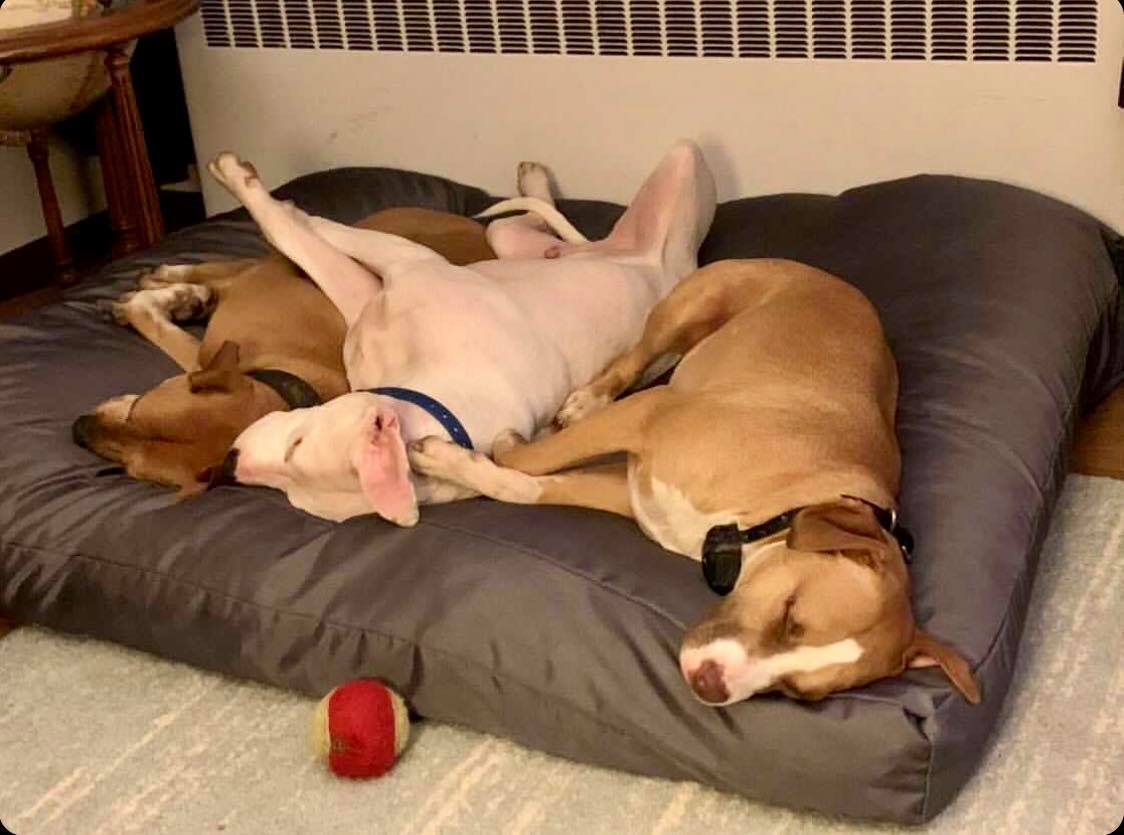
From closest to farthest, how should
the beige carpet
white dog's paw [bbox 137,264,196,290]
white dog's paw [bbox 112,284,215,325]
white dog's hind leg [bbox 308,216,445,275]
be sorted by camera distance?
the beige carpet → white dog's hind leg [bbox 308,216,445,275] → white dog's paw [bbox 112,284,215,325] → white dog's paw [bbox 137,264,196,290]

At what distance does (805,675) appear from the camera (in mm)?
1766

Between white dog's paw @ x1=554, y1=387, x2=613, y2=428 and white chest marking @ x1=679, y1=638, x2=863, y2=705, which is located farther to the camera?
white dog's paw @ x1=554, y1=387, x2=613, y2=428

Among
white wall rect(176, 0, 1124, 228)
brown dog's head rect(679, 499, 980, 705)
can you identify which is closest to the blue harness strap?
brown dog's head rect(679, 499, 980, 705)

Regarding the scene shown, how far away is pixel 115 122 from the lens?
11.4 ft

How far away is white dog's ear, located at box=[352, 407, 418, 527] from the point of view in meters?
2.01

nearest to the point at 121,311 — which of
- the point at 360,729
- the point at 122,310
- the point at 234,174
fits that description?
the point at 122,310

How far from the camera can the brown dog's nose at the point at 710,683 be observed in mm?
1753

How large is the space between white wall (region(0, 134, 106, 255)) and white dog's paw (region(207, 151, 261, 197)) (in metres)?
1.22

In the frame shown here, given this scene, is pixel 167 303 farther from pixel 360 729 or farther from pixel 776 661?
pixel 776 661

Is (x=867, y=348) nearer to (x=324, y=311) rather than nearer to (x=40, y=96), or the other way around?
(x=324, y=311)

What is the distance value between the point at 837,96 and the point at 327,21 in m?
1.25

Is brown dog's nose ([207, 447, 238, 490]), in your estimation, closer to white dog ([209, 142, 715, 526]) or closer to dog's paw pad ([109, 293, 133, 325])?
white dog ([209, 142, 715, 526])

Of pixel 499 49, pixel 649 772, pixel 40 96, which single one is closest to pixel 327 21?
pixel 499 49

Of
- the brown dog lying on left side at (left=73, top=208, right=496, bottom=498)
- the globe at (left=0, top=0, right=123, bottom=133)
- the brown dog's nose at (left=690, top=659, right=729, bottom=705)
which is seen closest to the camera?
the brown dog's nose at (left=690, top=659, right=729, bottom=705)
